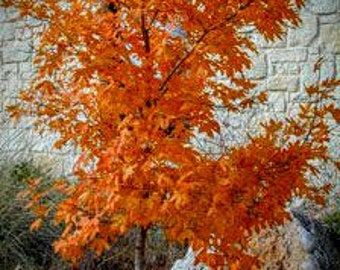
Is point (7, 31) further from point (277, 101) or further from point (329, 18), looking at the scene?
point (329, 18)

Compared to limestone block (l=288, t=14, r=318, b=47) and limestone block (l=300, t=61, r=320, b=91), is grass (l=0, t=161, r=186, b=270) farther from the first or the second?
limestone block (l=288, t=14, r=318, b=47)

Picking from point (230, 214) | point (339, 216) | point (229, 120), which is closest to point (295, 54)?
point (229, 120)

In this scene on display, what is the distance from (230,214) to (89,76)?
77 cm

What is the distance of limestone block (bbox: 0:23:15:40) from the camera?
7426mm

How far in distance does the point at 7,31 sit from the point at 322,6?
11.4 feet

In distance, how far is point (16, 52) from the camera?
741 centimetres

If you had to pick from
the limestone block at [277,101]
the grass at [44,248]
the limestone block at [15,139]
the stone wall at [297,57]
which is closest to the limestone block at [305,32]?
the stone wall at [297,57]

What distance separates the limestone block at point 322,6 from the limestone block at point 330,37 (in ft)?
0.40

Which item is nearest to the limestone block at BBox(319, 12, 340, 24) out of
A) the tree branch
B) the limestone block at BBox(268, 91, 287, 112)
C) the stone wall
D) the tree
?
the stone wall

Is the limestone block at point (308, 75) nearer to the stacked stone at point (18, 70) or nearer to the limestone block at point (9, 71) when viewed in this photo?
the stacked stone at point (18, 70)

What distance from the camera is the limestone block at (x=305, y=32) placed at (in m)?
5.74

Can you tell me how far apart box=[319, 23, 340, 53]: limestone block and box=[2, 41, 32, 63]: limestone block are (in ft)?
10.4

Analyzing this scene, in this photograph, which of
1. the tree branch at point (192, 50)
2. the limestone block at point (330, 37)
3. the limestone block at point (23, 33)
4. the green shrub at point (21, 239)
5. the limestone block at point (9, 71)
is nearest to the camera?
the tree branch at point (192, 50)

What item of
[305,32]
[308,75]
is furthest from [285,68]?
[305,32]
